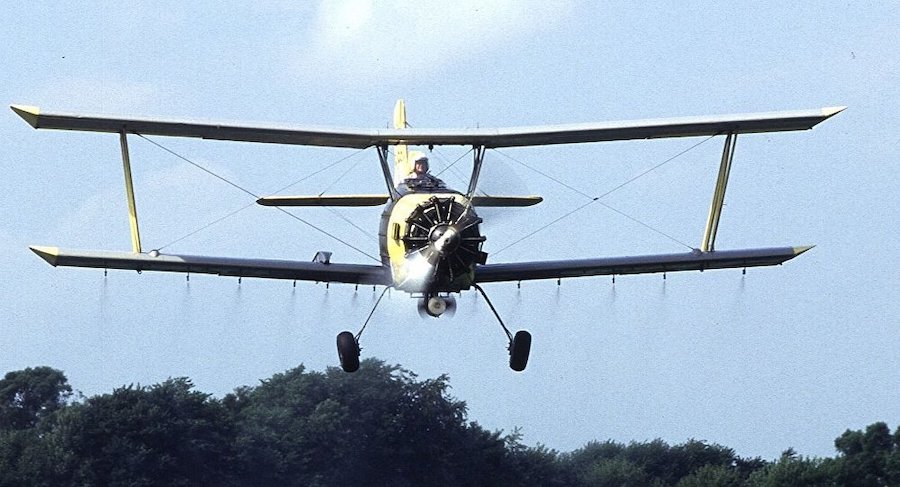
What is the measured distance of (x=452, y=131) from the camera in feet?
106

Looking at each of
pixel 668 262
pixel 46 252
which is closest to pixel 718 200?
pixel 668 262

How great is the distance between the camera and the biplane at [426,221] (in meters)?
30.6

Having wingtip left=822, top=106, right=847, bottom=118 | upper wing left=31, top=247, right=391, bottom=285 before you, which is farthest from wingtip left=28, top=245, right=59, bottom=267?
wingtip left=822, top=106, right=847, bottom=118

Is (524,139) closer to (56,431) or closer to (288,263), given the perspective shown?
(288,263)

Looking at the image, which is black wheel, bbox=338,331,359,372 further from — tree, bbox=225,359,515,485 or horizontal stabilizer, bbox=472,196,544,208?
tree, bbox=225,359,515,485

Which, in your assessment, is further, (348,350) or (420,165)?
(348,350)

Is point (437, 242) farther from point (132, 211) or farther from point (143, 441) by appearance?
point (143, 441)

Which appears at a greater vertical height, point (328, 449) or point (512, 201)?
point (328, 449)

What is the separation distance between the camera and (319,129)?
1291 inches

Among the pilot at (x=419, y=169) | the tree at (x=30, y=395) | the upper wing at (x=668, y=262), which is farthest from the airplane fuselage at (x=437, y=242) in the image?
the tree at (x=30, y=395)

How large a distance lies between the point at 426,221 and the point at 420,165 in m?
1.71

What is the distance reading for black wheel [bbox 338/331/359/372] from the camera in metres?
32.2

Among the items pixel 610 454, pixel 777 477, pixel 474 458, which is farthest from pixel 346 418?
pixel 777 477

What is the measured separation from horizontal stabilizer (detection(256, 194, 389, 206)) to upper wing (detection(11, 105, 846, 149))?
1.01m
